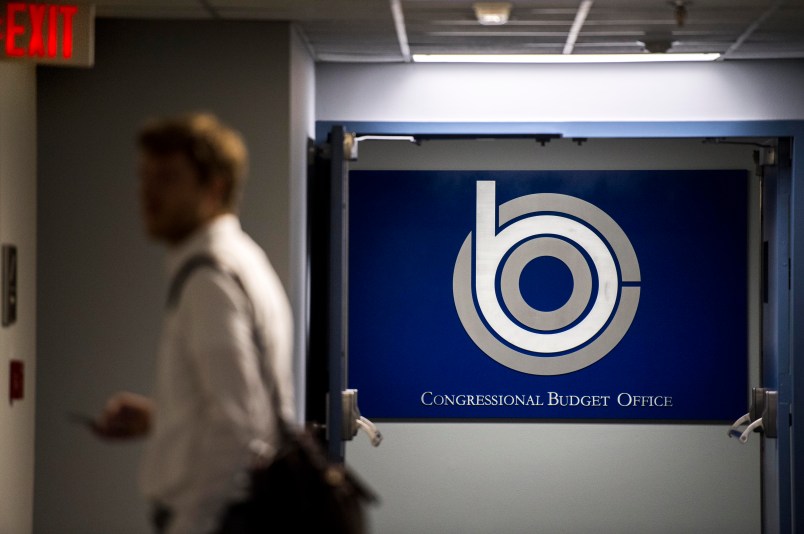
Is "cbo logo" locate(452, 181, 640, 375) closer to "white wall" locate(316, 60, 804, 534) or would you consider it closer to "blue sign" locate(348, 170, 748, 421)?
"blue sign" locate(348, 170, 748, 421)

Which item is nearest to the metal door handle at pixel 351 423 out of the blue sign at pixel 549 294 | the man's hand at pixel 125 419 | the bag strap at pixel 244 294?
the blue sign at pixel 549 294

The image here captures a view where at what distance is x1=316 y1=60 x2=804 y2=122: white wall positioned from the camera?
6.16m

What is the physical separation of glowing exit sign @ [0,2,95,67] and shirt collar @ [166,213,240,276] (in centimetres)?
213

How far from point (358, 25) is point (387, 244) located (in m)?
2.33

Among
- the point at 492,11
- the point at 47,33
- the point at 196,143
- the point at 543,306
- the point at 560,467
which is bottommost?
the point at 560,467

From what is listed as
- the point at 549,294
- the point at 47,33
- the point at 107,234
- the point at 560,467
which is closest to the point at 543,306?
the point at 549,294

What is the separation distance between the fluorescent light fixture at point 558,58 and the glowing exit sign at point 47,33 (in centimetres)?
194

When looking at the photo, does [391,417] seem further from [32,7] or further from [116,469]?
[32,7]

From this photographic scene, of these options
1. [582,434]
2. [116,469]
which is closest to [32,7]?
[116,469]

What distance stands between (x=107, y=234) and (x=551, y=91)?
233 centimetres

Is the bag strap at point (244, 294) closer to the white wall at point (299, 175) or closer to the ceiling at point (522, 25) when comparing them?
the ceiling at point (522, 25)

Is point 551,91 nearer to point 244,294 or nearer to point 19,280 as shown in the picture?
point 19,280

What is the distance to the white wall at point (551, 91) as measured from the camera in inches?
243

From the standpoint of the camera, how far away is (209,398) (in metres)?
2.36
